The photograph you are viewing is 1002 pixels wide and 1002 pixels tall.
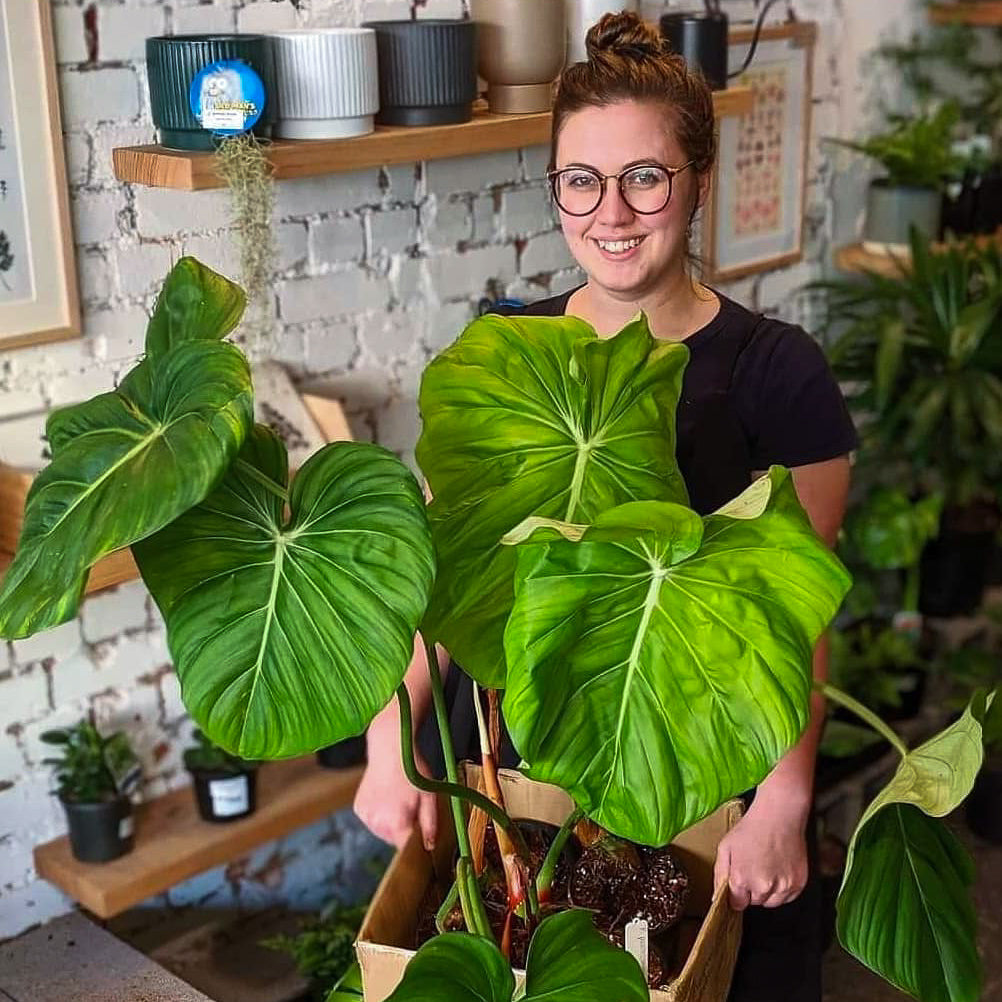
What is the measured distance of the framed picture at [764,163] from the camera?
8.78ft

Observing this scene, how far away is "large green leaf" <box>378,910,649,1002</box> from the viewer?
0.94 meters

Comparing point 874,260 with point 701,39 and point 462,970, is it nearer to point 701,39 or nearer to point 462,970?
point 701,39

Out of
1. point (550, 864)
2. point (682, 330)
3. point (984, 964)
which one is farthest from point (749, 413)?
point (984, 964)

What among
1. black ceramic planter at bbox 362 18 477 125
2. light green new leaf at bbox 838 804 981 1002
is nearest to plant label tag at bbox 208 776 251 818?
black ceramic planter at bbox 362 18 477 125

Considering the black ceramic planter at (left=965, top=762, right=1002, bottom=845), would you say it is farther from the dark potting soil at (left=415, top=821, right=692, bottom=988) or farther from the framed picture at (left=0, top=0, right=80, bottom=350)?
the framed picture at (left=0, top=0, right=80, bottom=350)

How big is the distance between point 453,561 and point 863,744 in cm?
178

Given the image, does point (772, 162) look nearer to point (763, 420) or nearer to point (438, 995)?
point (763, 420)

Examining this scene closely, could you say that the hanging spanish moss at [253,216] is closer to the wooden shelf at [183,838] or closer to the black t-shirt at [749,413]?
the black t-shirt at [749,413]

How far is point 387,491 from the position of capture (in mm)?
951

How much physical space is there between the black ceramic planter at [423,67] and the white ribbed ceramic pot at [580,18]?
0.23 metres

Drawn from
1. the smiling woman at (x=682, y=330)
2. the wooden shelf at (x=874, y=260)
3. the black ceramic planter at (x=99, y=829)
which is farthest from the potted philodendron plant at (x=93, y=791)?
the wooden shelf at (x=874, y=260)

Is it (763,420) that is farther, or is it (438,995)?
(763,420)

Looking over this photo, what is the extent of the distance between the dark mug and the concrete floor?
4.32 ft

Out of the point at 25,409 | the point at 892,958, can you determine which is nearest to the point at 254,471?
the point at 892,958
